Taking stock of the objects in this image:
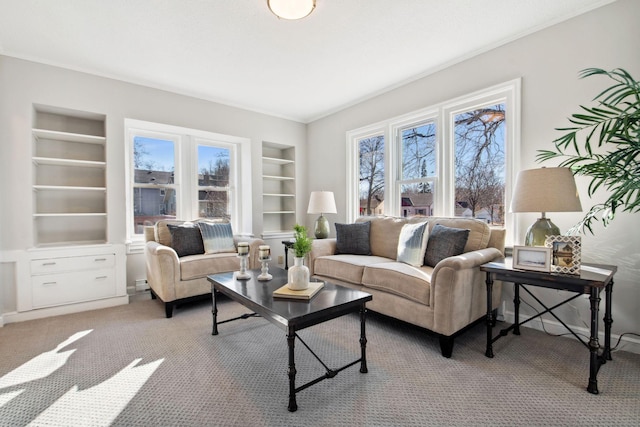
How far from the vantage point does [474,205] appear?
3.09m

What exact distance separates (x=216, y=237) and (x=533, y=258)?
2.99 metres

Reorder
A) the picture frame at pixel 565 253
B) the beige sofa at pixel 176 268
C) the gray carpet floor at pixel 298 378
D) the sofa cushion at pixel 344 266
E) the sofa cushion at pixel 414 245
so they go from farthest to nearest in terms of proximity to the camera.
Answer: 1. the beige sofa at pixel 176 268
2. the sofa cushion at pixel 344 266
3. the sofa cushion at pixel 414 245
4. the picture frame at pixel 565 253
5. the gray carpet floor at pixel 298 378

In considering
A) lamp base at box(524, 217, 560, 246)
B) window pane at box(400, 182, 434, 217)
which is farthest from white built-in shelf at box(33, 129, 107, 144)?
lamp base at box(524, 217, 560, 246)

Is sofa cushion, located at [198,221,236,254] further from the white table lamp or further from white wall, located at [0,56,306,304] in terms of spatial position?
the white table lamp

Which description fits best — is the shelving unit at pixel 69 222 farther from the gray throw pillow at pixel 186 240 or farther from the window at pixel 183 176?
the gray throw pillow at pixel 186 240

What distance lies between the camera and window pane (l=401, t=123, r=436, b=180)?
11.4ft

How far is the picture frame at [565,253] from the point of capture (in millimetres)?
1841

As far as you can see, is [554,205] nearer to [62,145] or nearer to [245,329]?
[245,329]

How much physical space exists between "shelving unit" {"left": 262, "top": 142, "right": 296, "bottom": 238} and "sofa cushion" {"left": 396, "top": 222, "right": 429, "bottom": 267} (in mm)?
2476

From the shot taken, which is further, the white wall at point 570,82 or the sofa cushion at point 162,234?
the sofa cushion at point 162,234

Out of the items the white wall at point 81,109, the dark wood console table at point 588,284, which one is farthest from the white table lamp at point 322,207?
the dark wood console table at point 588,284

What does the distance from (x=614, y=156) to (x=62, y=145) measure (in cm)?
486

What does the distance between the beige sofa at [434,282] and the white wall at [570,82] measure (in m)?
0.46

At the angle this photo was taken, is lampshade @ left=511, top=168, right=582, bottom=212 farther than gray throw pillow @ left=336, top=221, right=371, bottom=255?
No
